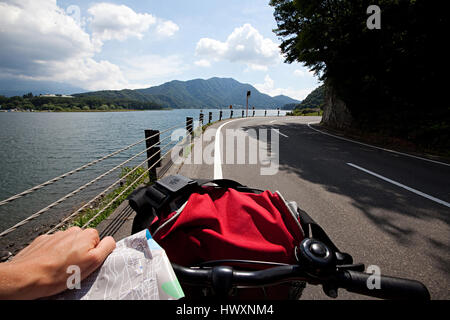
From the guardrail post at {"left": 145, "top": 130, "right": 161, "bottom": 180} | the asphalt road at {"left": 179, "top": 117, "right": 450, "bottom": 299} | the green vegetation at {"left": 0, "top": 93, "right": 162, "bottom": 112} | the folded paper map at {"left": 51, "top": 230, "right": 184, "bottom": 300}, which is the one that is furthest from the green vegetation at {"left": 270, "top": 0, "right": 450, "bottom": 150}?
the green vegetation at {"left": 0, "top": 93, "right": 162, "bottom": 112}

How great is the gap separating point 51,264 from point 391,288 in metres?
1.42

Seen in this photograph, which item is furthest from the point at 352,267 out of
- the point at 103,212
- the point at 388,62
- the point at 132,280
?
the point at 388,62

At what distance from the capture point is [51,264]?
75 cm

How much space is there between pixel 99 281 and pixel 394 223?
366cm

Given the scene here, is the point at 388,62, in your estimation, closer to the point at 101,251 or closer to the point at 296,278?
the point at 296,278

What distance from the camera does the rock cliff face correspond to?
506 inches

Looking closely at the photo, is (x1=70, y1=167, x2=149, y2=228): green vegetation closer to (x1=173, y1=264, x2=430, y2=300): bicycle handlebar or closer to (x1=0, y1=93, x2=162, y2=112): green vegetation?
(x1=173, y1=264, x2=430, y2=300): bicycle handlebar

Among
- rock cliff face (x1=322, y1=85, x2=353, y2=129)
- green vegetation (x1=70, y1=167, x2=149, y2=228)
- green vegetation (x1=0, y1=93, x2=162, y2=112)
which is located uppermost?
green vegetation (x1=0, y1=93, x2=162, y2=112)

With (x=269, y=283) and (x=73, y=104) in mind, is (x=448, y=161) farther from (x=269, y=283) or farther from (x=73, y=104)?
(x=73, y=104)

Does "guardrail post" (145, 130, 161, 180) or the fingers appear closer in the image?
the fingers

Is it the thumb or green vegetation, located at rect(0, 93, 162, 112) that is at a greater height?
green vegetation, located at rect(0, 93, 162, 112)

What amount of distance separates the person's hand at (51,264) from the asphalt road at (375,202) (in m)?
1.83

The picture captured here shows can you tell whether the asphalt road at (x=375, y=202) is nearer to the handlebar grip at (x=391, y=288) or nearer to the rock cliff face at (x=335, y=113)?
the handlebar grip at (x=391, y=288)

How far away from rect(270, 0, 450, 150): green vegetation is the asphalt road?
429 cm
